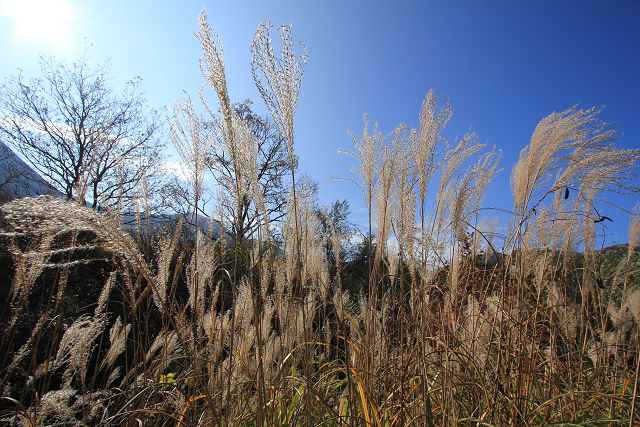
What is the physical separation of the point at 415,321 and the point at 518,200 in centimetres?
94

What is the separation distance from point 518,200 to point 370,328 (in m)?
1.14

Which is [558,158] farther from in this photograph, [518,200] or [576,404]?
[576,404]

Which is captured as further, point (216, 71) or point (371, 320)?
point (371, 320)

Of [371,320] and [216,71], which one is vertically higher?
[216,71]

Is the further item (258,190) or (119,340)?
(119,340)

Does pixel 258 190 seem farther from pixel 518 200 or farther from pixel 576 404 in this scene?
pixel 576 404

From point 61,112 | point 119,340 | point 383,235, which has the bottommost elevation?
point 119,340

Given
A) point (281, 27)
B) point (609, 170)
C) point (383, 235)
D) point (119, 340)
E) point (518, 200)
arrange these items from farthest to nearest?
1. point (119, 340)
2. point (383, 235)
3. point (518, 200)
4. point (609, 170)
5. point (281, 27)

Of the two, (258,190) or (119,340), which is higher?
(258,190)

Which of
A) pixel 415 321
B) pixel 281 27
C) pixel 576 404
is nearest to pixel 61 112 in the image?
pixel 281 27

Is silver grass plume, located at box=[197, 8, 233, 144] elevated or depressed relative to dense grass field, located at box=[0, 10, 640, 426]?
elevated

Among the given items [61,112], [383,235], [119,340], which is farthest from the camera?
[61,112]

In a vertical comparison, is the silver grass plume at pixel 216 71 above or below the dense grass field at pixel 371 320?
above

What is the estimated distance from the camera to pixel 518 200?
1696 mm
